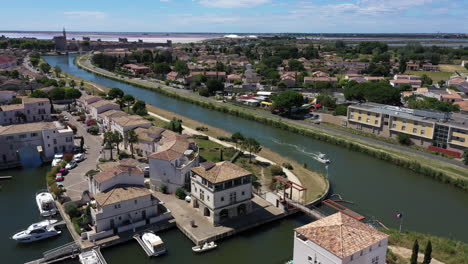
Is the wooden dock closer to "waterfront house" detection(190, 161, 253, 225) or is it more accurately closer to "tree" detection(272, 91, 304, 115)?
"waterfront house" detection(190, 161, 253, 225)

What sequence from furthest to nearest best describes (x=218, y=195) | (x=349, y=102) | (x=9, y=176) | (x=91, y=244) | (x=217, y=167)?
1. (x=349, y=102)
2. (x=9, y=176)
3. (x=217, y=167)
4. (x=218, y=195)
5. (x=91, y=244)

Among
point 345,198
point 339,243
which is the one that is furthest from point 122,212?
point 345,198

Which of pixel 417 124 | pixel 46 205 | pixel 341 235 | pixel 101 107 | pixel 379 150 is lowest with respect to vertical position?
pixel 46 205

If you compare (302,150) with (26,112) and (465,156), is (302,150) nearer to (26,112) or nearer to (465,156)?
(465,156)

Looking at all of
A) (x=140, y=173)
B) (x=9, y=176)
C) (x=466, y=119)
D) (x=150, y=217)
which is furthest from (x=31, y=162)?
(x=466, y=119)

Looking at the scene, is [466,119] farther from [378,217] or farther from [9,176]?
[9,176]

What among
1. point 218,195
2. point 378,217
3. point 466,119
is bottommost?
point 378,217

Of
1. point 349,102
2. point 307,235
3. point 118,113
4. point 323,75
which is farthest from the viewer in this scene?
point 323,75
